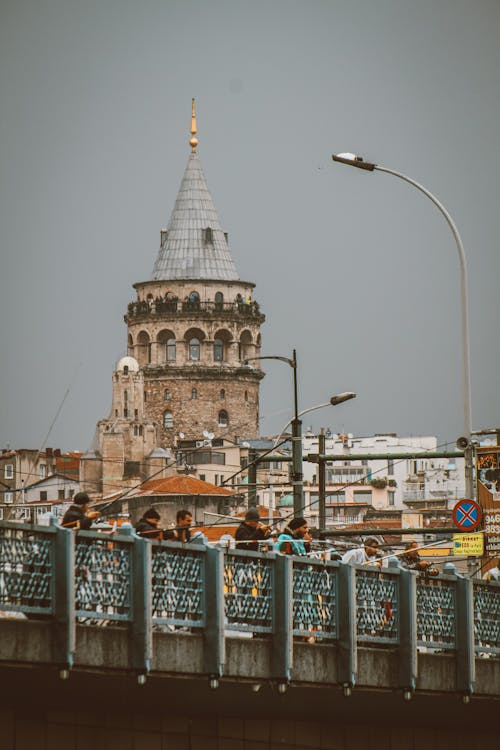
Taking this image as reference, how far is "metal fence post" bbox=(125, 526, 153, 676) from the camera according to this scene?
19.5 metres

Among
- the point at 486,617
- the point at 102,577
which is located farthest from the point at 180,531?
the point at 486,617

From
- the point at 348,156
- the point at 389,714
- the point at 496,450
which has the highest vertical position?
the point at 348,156

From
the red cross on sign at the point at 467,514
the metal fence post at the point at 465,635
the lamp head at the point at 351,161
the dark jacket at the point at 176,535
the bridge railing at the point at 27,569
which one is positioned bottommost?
the metal fence post at the point at 465,635

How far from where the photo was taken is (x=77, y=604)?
745 inches

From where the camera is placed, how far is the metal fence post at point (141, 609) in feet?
63.9

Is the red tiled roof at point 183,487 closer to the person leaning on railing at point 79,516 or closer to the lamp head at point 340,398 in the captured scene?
the lamp head at point 340,398

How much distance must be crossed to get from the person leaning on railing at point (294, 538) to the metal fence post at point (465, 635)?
229 centimetres

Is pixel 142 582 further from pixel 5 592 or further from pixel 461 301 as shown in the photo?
pixel 461 301

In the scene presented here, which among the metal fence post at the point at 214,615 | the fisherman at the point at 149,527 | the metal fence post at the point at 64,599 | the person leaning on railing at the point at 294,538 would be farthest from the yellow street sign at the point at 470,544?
the metal fence post at the point at 64,599

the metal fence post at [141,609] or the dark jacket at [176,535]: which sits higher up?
the dark jacket at [176,535]

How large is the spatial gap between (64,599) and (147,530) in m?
2.72

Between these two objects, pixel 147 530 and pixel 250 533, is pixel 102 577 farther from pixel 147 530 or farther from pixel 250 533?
pixel 250 533

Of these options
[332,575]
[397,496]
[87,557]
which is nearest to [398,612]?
[332,575]

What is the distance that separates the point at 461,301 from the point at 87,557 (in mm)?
17791
